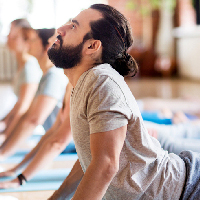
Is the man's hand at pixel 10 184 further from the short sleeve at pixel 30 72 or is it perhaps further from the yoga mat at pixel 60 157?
the short sleeve at pixel 30 72

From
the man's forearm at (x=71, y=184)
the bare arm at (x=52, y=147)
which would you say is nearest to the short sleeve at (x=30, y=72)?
the bare arm at (x=52, y=147)

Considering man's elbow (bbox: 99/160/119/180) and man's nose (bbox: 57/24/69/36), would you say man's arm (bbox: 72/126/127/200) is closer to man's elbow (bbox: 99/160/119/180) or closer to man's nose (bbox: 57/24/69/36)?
man's elbow (bbox: 99/160/119/180)

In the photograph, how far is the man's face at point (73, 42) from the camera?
1039 mm

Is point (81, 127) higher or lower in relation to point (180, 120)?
higher

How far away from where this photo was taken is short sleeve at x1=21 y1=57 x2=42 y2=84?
220 centimetres

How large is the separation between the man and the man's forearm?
28 cm

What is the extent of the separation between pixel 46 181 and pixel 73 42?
1.06m

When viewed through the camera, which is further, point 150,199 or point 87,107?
point 150,199

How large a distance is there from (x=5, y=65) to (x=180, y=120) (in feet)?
17.2

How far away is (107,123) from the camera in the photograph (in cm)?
89

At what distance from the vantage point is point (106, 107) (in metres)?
0.90

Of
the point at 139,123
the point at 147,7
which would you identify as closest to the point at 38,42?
the point at 139,123

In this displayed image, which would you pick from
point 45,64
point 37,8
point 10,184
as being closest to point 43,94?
point 45,64

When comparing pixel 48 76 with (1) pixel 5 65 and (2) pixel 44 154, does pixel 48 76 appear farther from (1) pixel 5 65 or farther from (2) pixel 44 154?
(1) pixel 5 65
